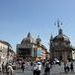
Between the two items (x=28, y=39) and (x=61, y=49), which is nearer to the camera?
(x=61, y=49)

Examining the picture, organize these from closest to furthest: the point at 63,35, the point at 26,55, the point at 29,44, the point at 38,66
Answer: the point at 38,66, the point at 26,55, the point at 29,44, the point at 63,35

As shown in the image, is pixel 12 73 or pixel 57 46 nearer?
pixel 12 73

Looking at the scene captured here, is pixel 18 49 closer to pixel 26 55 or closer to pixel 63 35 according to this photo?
pixel 26 55

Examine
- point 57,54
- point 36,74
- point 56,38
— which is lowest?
point 36,74

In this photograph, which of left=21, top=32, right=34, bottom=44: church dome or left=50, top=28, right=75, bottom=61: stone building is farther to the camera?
left=21, top=32, right=34, bottom=44: church dome

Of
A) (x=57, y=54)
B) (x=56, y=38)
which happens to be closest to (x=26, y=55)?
(x=57, y=54)

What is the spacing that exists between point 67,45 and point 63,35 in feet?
32.9

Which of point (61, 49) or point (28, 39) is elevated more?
point (28, 39)

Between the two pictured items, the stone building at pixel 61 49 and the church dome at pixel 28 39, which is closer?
the stone building at pixel 61 49

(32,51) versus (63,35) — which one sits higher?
(63,35)

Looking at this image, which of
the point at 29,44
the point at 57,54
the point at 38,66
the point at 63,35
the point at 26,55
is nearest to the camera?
the point at 38,66

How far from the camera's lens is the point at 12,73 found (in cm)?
2152

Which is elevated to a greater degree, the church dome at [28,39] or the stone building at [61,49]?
the church dome at [28,39]

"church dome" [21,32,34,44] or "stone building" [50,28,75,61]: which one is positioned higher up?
"church dome" [21,32,34,44]
